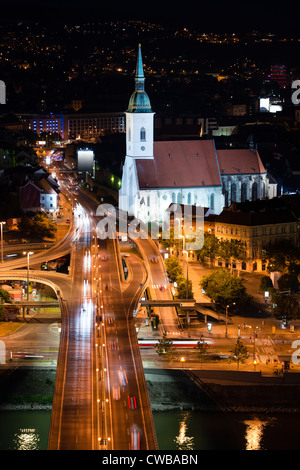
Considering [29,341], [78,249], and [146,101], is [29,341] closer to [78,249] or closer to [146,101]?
[78,249]

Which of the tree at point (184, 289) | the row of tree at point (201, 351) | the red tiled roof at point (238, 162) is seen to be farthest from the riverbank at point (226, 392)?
the red tiled roof at point (238, 162)

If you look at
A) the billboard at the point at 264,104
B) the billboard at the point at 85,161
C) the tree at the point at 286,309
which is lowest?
the tree at the point at 286,309

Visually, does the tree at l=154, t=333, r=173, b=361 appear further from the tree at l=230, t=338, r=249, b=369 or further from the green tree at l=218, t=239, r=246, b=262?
the green tree at l=218, t=239, r=246, b=262

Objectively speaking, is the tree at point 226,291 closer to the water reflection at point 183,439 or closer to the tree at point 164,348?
the tree at point 164,348

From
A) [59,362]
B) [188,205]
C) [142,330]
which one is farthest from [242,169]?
[59,362]

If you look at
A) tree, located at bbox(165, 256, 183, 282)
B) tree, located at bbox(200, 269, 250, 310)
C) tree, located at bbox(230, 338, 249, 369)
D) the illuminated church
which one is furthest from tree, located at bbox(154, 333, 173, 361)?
the illuminated church

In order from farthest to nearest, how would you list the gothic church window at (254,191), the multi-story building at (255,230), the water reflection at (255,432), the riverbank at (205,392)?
the gothic church window at (254,191), the multi-story building at (255,230), the riverbank at (205,392), the water reflection at (255,432)
